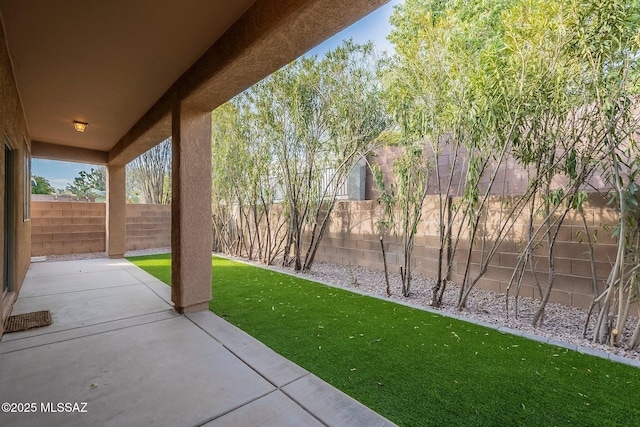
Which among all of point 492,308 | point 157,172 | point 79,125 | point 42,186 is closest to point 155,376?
point 492,308

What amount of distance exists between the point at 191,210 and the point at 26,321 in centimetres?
202

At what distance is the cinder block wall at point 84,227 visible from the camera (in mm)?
7250

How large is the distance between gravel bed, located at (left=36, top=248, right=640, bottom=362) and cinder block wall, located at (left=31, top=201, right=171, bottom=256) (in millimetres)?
5333

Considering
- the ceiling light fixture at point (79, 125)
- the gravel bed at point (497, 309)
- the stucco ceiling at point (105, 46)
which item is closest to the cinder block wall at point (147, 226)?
the ceiling light fixture at point (79, 125)

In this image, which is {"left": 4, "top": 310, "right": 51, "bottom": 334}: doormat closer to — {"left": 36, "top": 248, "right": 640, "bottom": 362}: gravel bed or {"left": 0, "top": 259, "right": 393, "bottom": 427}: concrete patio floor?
{"left": 0, "top": 259, "right": 393, "bottom": 427}: concrete patio floor

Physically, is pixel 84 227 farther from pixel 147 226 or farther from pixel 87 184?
pixel 87 184

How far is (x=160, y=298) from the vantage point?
4.04 meters

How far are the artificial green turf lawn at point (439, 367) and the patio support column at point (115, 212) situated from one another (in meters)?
5.18

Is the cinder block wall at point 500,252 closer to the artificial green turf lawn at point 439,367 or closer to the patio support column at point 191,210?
the artificial green turf lawn at point 439,367

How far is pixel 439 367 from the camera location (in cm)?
229

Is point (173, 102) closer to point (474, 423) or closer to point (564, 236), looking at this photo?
point (474, 423)

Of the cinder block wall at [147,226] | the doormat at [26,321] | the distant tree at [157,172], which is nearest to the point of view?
the doormat at [26,321]

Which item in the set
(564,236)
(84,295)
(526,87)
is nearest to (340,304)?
(564,236)

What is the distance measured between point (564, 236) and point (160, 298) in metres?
5.19
